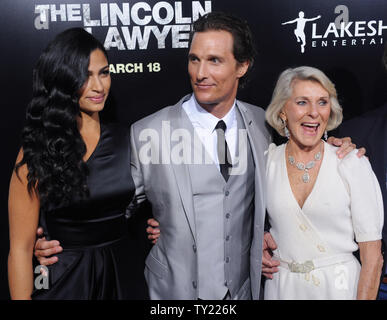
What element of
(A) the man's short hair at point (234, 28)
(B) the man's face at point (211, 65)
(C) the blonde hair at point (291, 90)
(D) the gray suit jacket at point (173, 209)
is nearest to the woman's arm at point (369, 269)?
(D) the gray suit jacket at point (173, 209)

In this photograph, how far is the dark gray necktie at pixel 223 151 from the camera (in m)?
2.06

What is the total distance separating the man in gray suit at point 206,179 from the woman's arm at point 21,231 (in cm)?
9

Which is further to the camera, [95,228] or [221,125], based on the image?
[221,125]

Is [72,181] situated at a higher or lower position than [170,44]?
lower

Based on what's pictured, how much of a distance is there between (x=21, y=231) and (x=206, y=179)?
904 mm

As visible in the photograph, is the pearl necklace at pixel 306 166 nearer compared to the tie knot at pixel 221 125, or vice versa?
the pearl necklace at pixel 306 166

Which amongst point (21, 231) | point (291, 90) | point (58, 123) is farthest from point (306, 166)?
point (21, 231)

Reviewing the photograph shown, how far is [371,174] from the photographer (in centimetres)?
197

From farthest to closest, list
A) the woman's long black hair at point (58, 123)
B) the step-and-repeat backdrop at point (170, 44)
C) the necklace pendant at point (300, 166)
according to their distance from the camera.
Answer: the step-and-repeat backdrop at point (170, 44) → the necklace pendant at point (300, 166) → the woman's long black hair at point (58, 123)

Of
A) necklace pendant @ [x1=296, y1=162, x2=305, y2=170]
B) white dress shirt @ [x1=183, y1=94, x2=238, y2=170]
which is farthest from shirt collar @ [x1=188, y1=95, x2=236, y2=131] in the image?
necklace pendant @ [x1=296, y1=162, x2=305, y2=170]

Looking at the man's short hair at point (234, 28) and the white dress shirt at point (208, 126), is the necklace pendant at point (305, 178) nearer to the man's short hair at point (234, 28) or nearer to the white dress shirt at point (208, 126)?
the white dress shirt at point (208, 126)

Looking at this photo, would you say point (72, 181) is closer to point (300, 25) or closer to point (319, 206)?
point (319, 206)

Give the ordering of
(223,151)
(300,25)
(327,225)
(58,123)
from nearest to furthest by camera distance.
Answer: (58,123), (327,225), (223,151), (300,25)

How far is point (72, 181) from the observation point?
192cm
